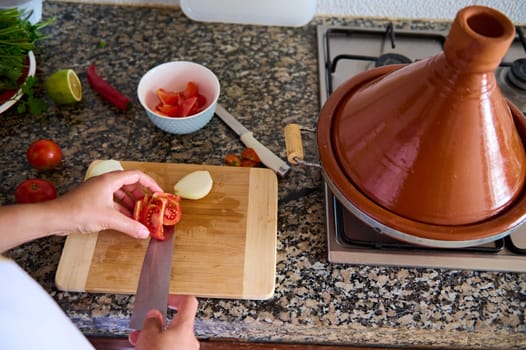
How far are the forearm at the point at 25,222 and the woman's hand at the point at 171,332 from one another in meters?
0.20

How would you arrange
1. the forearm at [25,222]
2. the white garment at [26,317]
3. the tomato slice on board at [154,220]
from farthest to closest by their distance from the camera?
the tomato slice on board at [154,220] → the forearm at [25,222] → the white garment at [26,317]

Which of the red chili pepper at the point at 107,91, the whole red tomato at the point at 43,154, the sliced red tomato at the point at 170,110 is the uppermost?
the sliced red tomato at the point at 170,110

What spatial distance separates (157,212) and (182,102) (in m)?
0.26

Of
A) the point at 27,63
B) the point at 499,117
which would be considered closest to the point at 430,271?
the point at 499,117

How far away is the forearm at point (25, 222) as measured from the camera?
0.69m

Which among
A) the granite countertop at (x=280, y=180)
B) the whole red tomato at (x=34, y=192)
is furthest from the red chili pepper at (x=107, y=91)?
the whole red tomato at (x=34, y=192)

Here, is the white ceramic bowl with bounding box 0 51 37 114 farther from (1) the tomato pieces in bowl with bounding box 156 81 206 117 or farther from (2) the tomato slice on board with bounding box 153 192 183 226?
(2) the tomato slice on board with bounding box 153 192 183 226

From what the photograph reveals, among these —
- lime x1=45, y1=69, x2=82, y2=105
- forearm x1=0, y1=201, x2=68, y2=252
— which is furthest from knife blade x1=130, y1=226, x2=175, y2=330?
lime x1=45, y1=69, x2=82, y2=105

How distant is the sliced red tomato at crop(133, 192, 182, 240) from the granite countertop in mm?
123

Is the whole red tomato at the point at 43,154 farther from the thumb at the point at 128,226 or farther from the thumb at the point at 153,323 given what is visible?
the thumb at the point at 153,323

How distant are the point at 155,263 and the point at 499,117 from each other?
539mm

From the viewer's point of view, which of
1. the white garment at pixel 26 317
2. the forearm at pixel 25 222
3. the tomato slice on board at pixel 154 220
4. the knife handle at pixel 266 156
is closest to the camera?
the white garment at pixel 26 317

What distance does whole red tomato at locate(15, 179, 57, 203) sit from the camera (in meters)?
0.83

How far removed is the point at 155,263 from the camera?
0.77 m
